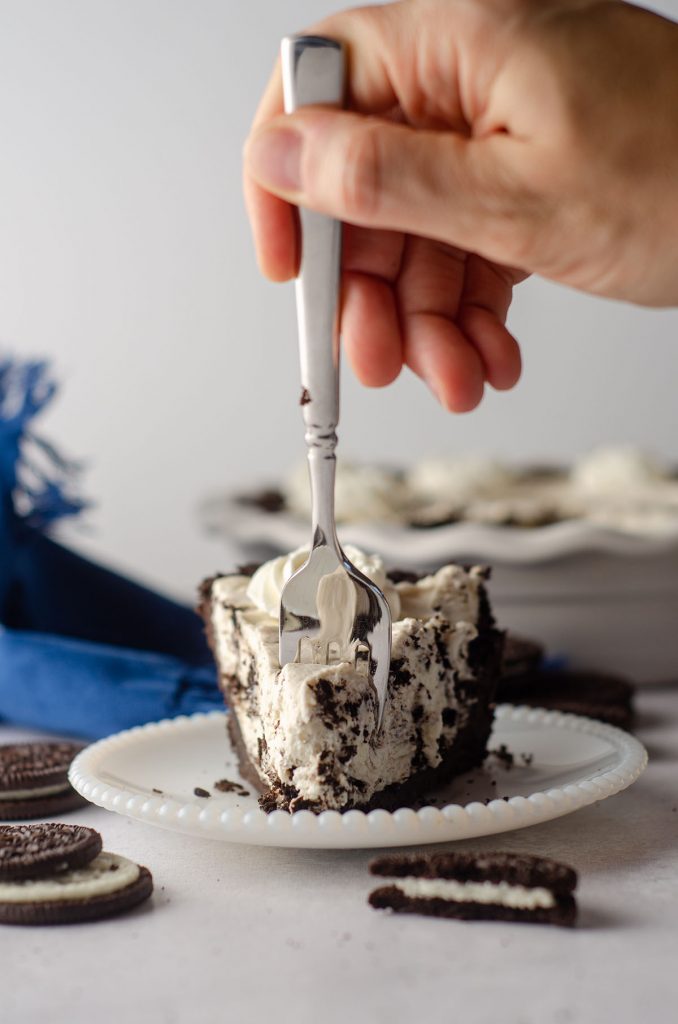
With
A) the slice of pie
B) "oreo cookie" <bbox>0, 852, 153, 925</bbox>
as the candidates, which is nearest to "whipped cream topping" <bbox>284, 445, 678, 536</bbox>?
the slice of pie

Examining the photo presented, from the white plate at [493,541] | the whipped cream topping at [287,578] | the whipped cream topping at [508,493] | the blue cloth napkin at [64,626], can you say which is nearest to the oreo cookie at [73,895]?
the whipped cream topping at [287,578]

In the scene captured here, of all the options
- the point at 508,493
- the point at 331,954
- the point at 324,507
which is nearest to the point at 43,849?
the point at 331,954

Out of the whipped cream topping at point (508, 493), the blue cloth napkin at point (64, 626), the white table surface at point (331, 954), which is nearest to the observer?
the white table surface at point (331, 954)

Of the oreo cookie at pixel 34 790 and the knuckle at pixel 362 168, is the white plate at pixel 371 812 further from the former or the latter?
the knuckle at pixel 362 168

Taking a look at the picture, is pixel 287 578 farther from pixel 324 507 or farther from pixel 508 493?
pixel 508 493

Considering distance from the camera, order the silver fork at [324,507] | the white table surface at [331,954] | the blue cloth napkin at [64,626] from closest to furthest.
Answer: the white table surface at [331,954]
the silver fork at [324,507]
the blue cloth napkin at [64,626]
